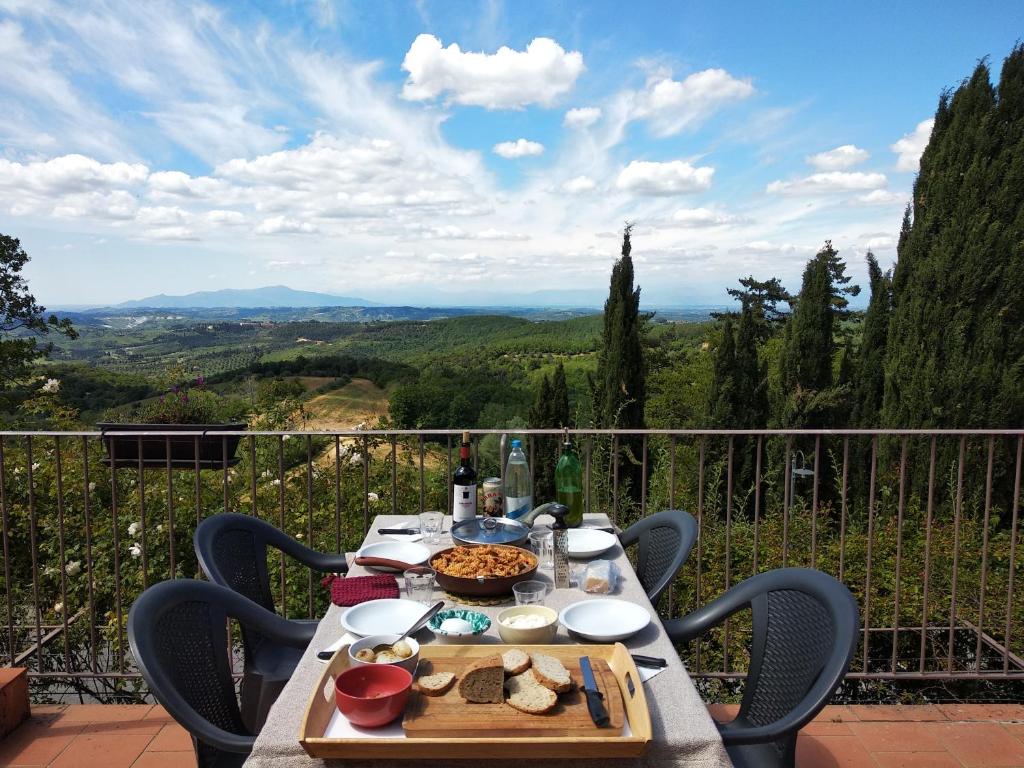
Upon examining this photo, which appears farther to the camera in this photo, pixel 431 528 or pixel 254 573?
pixel 254 573

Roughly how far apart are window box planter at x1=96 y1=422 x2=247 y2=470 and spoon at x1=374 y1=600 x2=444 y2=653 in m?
1.77

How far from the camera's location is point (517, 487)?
2391mm

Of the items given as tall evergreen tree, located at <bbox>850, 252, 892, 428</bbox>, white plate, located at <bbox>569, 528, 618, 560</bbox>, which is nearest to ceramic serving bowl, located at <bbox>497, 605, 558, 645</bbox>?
white plate, located at <bbox>569, 528, 618, 560</bbox>

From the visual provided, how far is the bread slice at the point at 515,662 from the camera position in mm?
1299

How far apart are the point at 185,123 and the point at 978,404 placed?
14.1 metres

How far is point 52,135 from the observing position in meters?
16.3

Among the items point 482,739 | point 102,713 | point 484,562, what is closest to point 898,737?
point 484,562

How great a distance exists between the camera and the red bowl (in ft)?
3.74

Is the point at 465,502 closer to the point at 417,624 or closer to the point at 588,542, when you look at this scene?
the point at 588,542

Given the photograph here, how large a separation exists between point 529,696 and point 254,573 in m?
1.47

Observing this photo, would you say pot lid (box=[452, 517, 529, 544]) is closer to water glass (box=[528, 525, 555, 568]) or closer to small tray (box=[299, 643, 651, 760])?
water glass (box=[528, 525, 555, 568])

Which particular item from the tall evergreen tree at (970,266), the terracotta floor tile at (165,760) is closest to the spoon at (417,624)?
the terracotta floor tile at (165,760)

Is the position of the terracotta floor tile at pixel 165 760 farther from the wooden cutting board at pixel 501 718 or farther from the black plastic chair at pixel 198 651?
the wooden cutting board at pixel 501 718

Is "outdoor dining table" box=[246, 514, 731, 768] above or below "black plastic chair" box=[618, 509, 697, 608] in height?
above
